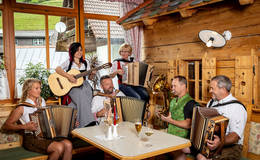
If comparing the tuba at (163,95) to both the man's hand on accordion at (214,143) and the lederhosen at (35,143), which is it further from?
the lederhosen at (35,143)

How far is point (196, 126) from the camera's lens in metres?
2.44

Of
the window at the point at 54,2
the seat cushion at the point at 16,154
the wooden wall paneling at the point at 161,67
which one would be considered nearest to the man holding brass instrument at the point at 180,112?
the wooden wall paneling at the point at 161,67

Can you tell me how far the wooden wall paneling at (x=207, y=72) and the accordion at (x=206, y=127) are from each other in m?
1.17

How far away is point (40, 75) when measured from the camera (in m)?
4.11

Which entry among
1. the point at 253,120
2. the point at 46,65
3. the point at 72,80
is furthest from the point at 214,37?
the point at 46,65

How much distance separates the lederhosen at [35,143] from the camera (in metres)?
2.93

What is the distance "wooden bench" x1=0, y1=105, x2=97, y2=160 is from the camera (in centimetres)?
295

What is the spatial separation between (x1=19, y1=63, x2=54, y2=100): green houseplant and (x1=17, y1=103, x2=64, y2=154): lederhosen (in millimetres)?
986

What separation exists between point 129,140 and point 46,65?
270cm

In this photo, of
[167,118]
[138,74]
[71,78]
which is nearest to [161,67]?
[138,74]

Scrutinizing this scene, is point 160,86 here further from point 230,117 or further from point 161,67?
point 230,117

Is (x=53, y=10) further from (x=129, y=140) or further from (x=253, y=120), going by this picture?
(x=253, y=120)

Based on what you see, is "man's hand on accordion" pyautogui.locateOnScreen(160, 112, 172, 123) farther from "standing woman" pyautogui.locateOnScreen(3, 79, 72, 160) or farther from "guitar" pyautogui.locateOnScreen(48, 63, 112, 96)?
"guitar" pyautogui.locateOnScreen(48, 63, 112, 96)

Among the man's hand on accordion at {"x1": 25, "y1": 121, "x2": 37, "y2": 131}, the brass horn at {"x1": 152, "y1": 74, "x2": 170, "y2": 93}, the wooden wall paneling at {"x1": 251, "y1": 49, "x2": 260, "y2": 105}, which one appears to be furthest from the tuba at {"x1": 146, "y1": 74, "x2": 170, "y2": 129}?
the man's hand on accordion at {"x1": 25, "y1": 121, "x2": 37, "y2": 131}
